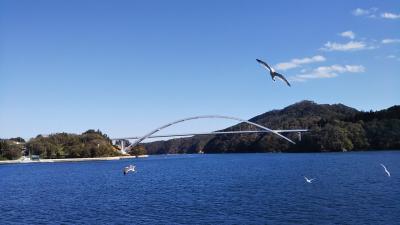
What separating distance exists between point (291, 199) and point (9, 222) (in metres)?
17.0

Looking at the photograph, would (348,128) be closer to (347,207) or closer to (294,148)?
(294,148)

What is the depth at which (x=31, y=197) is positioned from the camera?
139ft

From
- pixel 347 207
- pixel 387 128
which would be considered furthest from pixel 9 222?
pixel 387 128

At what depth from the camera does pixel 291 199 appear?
108 feet

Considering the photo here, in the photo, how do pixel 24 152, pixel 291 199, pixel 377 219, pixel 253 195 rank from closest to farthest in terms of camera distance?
pixel 377 219 → pixel 291 199 → pixel 253 195 → pixel 24 152

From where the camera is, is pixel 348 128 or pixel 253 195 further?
pixel 348 128

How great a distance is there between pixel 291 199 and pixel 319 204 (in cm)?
291

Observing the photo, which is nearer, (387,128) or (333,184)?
(333,184)

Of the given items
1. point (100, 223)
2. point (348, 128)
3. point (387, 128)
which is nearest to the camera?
point (100, 223)

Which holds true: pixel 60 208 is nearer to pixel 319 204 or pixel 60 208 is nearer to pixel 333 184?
pixel 319 204

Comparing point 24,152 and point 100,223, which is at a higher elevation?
point 24,152

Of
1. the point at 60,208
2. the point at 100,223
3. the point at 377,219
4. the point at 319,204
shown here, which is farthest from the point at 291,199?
the point at 60,208

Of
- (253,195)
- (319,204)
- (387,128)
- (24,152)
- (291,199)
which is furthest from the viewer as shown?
(24,152)

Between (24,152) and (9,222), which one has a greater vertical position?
(24,152)
